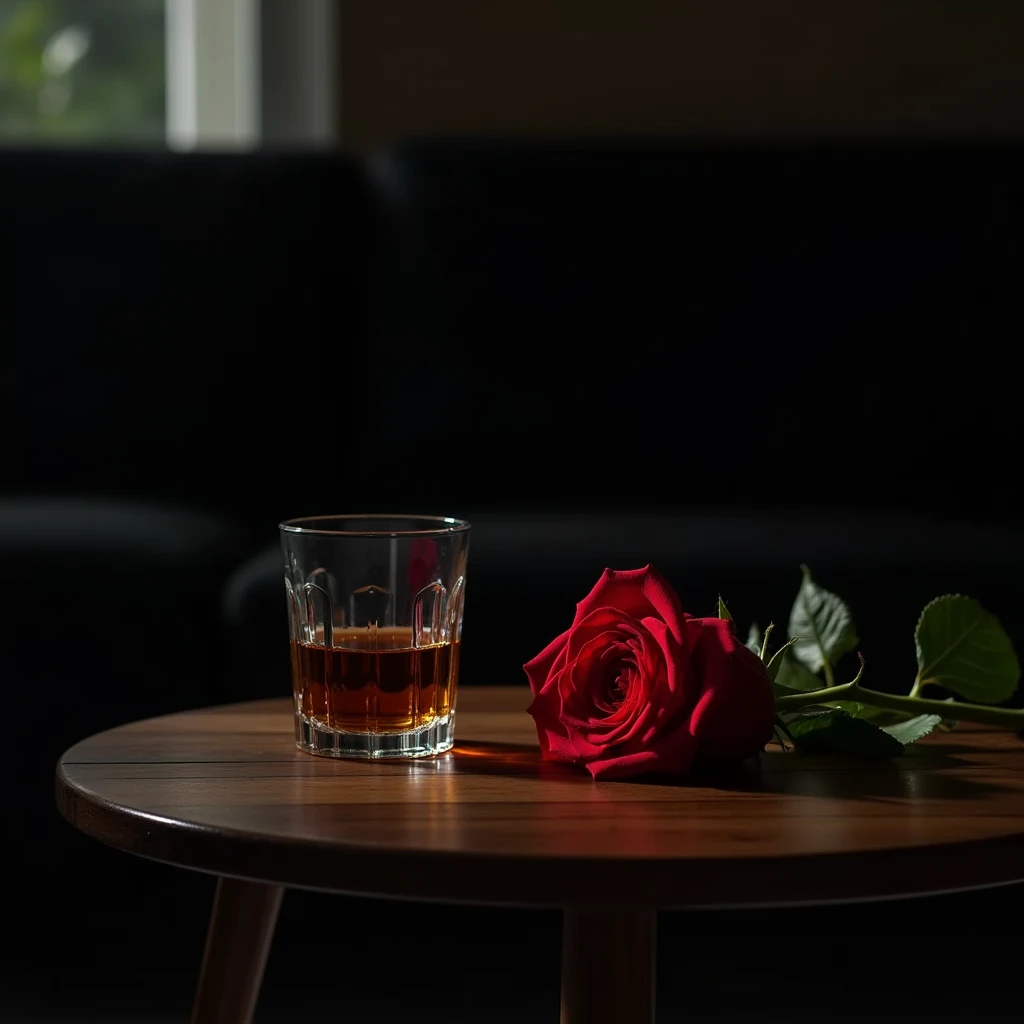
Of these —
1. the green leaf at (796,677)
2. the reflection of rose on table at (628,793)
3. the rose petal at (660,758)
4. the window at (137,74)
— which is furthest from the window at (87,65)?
the rose petal at (660,758)

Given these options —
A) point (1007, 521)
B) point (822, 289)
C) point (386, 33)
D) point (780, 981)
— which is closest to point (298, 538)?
point (780, 981)

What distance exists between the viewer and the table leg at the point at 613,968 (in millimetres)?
605

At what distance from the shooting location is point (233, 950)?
0.87 m

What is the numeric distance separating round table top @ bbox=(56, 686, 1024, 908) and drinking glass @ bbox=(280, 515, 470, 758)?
2 cm

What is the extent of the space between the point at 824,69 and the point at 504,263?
0.74 meters

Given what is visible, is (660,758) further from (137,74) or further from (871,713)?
(137,74)

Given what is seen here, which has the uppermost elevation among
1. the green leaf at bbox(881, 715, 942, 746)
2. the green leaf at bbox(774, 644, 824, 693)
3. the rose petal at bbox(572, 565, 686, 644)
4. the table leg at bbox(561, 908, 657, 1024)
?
the rose petal at bbox(572, 565, 686, 644)

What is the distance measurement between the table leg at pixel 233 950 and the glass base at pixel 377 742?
173mm

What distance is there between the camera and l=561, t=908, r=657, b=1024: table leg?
0.60m

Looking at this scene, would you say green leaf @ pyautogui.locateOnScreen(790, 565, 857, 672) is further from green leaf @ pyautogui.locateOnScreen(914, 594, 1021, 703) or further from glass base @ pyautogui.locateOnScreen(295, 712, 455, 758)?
glass base @ pyautogui.locateOnScreen(295, 712, 455, 758)

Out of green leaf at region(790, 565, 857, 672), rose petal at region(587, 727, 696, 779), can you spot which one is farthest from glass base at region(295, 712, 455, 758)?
green leaf at region(790, 565, 857, 672)

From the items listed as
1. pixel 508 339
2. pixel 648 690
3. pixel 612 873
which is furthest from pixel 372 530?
pixel 508 339

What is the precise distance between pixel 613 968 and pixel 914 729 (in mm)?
219

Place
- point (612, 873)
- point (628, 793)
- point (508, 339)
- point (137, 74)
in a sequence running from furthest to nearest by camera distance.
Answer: point (137, 74) < point (508, 339) < point (628, 793) < point (612, 873)
